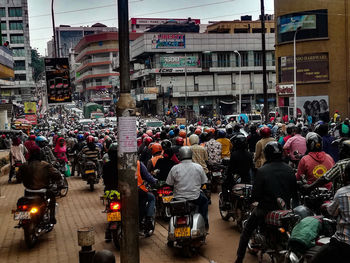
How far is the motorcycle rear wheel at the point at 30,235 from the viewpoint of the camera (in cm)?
874

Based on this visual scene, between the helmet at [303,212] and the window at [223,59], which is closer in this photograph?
the helmet at [303,212]

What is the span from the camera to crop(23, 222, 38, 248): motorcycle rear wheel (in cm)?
874

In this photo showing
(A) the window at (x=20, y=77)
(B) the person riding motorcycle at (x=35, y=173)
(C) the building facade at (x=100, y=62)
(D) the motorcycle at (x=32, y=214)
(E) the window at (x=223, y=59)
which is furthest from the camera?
(C) the building facade at (x=100, y=62)

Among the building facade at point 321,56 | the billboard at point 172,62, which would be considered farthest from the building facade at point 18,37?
the building facade at point 321,56

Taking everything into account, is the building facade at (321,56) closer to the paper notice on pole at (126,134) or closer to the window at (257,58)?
the window at (257,58)

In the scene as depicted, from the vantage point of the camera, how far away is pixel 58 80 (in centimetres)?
2156

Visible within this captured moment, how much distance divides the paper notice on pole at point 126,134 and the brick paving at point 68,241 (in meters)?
2.75

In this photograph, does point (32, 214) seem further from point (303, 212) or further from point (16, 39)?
point (16, 39)

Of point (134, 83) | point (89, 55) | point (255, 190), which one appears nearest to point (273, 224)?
point (255, 190)

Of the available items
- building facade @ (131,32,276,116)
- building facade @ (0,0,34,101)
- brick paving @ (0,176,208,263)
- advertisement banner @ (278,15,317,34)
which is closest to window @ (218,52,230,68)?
building facade @ (131,32,276,116)

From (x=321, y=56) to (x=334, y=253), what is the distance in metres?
50.5

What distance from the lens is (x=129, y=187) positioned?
5.97 metres

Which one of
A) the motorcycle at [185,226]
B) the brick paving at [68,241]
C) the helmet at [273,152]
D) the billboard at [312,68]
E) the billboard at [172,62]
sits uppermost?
the billboard at [172,62]

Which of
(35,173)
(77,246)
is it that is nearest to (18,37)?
(35,173)
